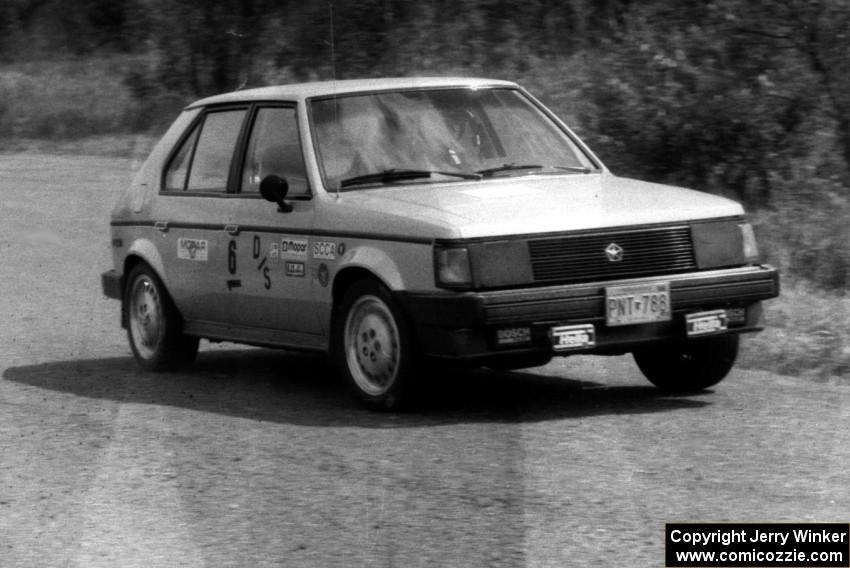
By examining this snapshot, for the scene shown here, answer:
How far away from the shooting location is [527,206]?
824cm

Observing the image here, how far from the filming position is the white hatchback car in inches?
314

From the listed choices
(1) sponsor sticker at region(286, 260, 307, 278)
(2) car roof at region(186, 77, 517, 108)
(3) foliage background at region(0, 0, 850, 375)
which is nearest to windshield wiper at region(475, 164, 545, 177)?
(2) car roof at region(186, 77, 517, 108)

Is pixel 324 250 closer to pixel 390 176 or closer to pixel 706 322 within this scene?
pixel 390 176

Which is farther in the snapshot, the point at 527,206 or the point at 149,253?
the point at 149,253

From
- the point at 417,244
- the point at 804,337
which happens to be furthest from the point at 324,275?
the point at 804,337

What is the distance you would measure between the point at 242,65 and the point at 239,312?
1732 cm

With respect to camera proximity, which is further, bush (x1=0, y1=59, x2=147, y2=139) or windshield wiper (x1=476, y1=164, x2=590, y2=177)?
bush (x1=0, y1=59, x2=147, y2=139)

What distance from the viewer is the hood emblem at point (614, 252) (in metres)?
8.16

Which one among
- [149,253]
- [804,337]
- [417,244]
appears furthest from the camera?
[804,337]

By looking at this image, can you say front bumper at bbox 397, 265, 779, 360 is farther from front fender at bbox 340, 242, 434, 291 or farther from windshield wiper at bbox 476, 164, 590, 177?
windshield wiper at bbox 476, 164, 590, 177

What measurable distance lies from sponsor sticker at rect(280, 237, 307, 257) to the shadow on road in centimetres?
75

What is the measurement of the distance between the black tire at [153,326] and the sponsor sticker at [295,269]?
4.62 feet

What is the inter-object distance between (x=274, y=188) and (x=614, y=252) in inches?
71.2

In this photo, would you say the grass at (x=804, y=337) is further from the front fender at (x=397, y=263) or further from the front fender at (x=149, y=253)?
the front fender at (x=149, y=253)
